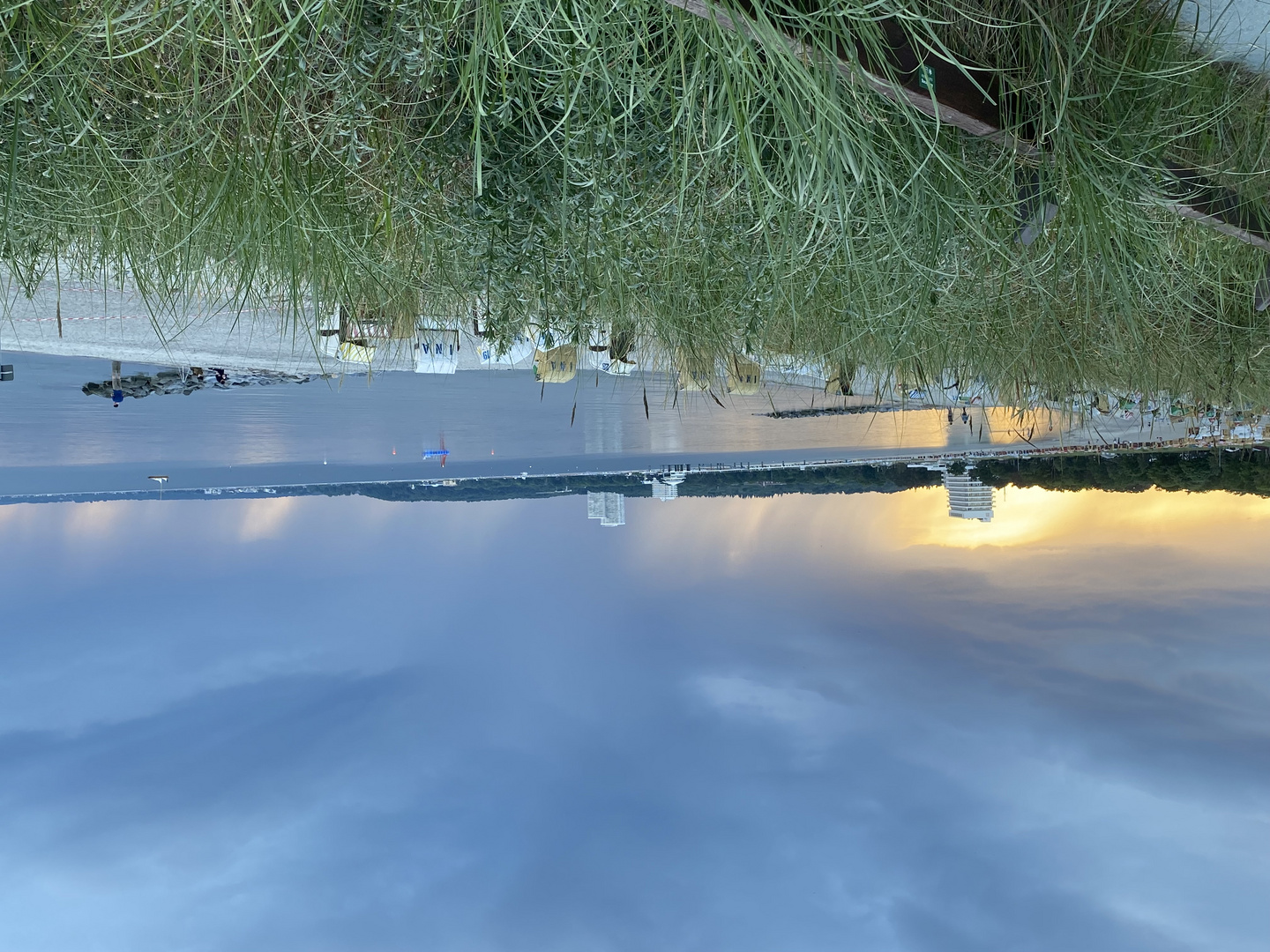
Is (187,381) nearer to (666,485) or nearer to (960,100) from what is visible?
(666,485)

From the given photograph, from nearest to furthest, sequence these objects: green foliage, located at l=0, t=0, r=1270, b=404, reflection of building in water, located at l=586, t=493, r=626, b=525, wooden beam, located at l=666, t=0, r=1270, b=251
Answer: wooden beam, located at l=666, t=0, r=1270, b=251
green foliage, located at l=0, t=0, r=1270, b=404
reflection of building in water, located at l=586, t=493, r=626, b=525

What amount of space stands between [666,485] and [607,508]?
→ 839 mm

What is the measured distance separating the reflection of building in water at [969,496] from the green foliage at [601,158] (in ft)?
16.5

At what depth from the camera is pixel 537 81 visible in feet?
4.77

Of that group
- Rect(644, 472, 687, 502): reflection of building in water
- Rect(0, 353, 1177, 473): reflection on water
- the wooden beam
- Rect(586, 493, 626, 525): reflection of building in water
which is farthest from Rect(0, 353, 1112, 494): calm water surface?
the wooden beam

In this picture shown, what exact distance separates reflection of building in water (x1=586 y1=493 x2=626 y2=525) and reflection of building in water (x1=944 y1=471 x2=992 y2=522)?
3.39 metres

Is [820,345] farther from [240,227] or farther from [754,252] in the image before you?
[240,227]

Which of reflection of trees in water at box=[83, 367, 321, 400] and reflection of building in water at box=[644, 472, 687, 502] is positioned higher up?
reflection of trees in water at box=[83, 367, 321, 400]

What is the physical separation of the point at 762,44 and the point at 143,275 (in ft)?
5.38

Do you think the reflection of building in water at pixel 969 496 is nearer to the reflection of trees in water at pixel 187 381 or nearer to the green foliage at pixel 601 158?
the green foliage at pixel 601 158

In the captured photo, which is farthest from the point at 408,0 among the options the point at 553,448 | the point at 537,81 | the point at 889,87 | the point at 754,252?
the point at 553,448

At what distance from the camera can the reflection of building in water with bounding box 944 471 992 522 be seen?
7199 mm

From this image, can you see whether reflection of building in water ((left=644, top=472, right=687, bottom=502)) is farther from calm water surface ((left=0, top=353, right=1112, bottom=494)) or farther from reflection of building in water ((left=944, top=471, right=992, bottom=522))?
reflection of building in water ((left=944, top=471, right=992, bottom=522))

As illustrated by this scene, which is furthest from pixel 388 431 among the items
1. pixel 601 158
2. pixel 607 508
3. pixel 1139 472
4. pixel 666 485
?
pixel 1139 472
